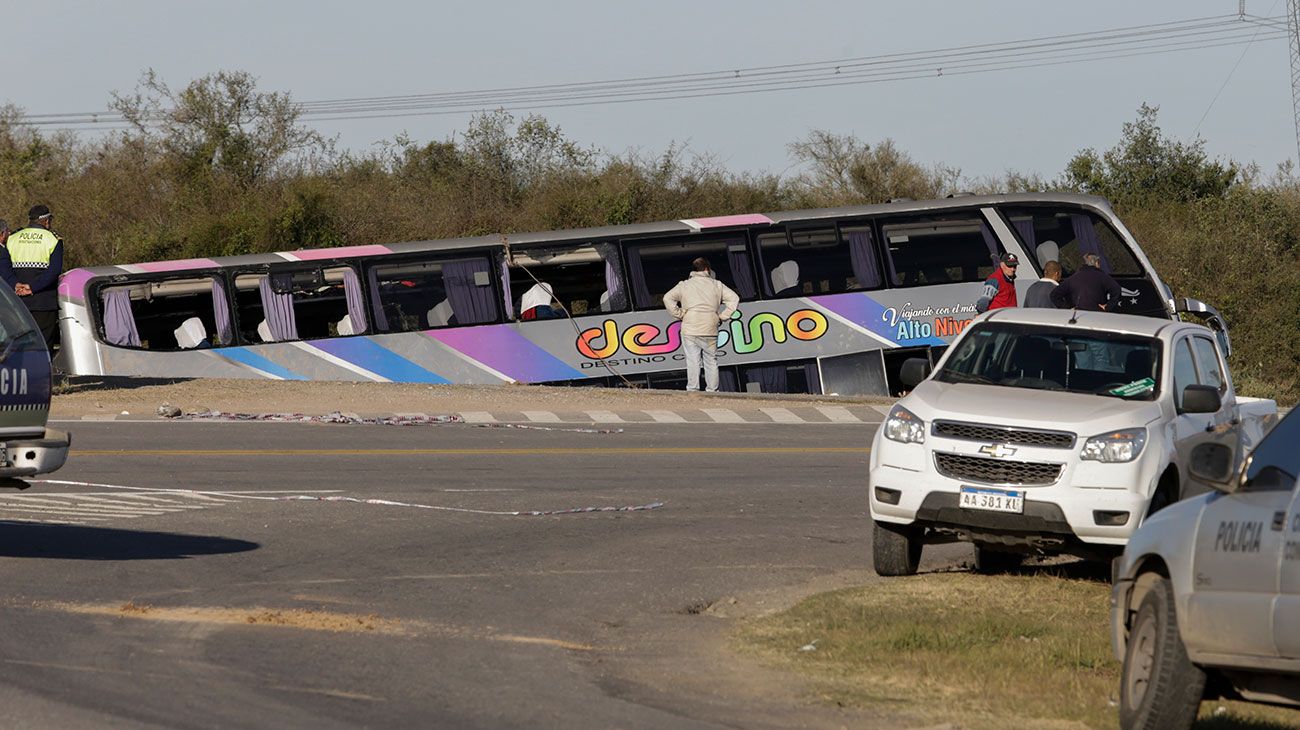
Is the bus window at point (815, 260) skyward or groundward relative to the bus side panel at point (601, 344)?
skyward

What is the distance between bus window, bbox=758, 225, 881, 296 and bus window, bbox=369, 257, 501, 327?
14.8 ft

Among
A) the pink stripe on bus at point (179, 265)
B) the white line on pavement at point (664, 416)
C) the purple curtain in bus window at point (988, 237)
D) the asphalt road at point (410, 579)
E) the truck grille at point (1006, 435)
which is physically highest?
the pink stripe on bus at point (179, 265)

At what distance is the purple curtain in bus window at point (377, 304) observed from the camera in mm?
29578

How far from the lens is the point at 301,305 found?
97.1 ft

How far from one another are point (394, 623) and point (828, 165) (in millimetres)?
60720

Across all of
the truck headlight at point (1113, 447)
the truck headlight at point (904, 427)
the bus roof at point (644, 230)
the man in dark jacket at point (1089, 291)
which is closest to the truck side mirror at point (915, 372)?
the truck headlight at point (904, 427)

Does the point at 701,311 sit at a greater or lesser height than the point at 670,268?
lesser

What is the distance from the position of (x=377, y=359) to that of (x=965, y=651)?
2158 centimetres

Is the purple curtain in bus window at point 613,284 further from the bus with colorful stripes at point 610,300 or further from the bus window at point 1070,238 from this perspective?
the bus window at point 1070,238

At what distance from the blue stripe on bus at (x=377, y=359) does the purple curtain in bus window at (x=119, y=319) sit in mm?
→ 2742

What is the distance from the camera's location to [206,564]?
1187 cm

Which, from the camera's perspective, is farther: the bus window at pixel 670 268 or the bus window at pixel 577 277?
the bus window at pixel 670 268

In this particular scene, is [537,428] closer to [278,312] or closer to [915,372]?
[278,312]

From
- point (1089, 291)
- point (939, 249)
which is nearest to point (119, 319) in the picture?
point (939, 249)
